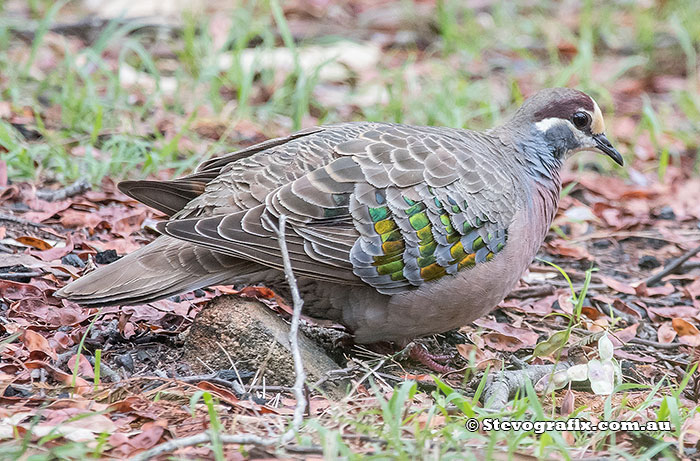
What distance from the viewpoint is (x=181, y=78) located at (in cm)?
726

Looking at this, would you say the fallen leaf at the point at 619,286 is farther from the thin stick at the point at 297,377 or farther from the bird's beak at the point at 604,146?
the thin stick at the point at 297,377

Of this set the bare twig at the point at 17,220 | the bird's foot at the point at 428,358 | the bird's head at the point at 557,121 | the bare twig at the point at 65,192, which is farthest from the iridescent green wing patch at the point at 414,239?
the bare twig at the point at 65,192

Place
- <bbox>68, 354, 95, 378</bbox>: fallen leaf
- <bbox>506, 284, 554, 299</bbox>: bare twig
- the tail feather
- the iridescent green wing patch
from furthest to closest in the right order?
<bbox>506, 284, 554, 299</bbox>: bare twig, the iridescent green wing patch, the tail feather, <bbox>68, 354, 95, 378</bbox>: fallen leaf

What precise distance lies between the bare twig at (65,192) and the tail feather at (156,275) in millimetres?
1612

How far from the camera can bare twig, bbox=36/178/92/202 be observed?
214 inches

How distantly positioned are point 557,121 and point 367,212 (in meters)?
1.43

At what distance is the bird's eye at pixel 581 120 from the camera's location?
4821mm

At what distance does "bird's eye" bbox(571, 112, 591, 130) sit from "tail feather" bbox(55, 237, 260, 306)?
6.41 ft

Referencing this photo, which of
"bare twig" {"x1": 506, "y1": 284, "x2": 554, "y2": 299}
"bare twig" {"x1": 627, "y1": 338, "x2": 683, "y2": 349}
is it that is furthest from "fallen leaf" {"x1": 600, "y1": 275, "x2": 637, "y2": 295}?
"bare twig" {"x1": 627, "y1": 338, "x2": 683, "y2": 349}

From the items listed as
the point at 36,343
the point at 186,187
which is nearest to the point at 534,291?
the point at 186,187

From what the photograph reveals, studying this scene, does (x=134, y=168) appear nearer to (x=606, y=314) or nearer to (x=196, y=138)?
(x=196, y=138)

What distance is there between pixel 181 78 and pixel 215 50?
0.68m

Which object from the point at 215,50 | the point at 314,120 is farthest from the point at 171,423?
the point at 215,50

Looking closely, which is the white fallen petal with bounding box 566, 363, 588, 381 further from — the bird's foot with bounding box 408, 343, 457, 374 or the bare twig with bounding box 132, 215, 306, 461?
the bare twig with bounding box 132, 215, 306, 461
